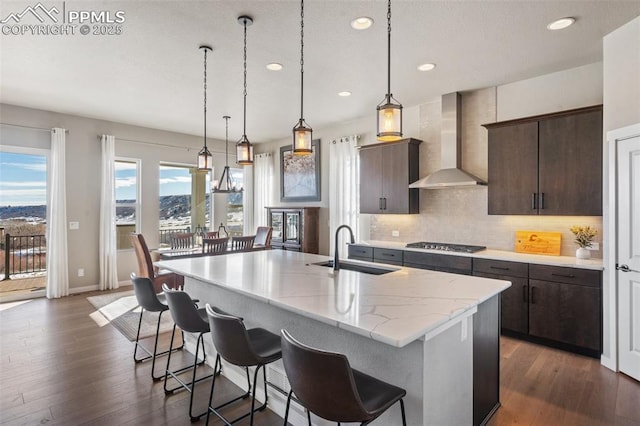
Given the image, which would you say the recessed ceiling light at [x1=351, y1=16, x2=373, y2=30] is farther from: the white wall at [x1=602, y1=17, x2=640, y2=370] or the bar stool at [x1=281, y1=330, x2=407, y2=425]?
the bar stool at [x1=281, y1=330, x2=407, y2=425]

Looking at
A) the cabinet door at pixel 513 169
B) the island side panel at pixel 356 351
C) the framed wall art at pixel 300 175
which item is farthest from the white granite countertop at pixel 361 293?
the framed wall art at pixel 300 175

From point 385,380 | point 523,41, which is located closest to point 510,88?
point 523,41

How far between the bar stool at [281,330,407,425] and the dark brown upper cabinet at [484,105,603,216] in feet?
10.1

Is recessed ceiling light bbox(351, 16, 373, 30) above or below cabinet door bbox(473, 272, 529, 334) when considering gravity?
above

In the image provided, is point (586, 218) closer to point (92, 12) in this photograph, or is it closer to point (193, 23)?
point (193, 23)

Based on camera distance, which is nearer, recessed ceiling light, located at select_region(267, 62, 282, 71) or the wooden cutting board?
recessed ceiling light, located at select_region(267, 62, 282, 71)

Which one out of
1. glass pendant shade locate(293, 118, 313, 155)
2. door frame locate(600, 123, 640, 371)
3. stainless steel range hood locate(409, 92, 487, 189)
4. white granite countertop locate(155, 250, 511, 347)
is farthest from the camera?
stainless steel range hood locate(409, 92, 487, 189)

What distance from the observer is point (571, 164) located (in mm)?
3445

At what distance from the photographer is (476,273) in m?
3.85

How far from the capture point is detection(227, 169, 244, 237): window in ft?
25.6

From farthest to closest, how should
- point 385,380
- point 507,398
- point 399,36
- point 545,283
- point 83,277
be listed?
point 83,277, point 545,283, point 399,36, point 507,398, point 385,380

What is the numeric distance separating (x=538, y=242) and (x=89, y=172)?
6840mm

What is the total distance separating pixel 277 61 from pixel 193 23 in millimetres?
952

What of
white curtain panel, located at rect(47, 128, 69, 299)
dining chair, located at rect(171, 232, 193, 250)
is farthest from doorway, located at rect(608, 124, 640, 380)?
white curtain panel, located at rect(47, 128, 69, 299)
